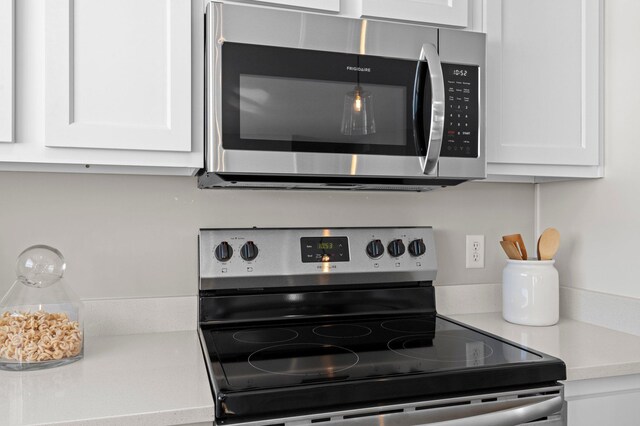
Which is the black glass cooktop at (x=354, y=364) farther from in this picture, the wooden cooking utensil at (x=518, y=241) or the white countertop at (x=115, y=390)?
the wooden cooking utensil at (x=518, y=241)

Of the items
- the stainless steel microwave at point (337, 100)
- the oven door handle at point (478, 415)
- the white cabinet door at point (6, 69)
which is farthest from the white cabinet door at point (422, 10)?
the oven door handle at point (478, 415)

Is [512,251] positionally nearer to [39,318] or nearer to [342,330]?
[342,330]

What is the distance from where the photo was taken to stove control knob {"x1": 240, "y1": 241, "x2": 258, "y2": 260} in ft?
5.15

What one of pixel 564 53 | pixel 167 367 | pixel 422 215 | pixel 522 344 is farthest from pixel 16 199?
pixel 564 53

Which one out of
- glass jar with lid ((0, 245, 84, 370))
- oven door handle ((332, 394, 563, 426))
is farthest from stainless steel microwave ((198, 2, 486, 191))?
oven door handle ((332, 394, 563, 426))

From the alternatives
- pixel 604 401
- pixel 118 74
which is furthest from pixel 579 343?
pixel 118 74

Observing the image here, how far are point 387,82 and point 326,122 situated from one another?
0.65 feet

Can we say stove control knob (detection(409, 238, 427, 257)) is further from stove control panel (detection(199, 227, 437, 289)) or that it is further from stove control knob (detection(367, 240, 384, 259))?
stove control knob (detection(367, 240, 384, 259))

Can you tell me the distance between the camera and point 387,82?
139 cm

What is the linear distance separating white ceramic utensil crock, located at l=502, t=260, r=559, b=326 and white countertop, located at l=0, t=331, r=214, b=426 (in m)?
0.98

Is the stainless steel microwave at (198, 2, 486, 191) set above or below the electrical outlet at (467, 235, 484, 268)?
above

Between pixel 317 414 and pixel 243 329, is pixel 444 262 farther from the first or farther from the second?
pixel 317 414

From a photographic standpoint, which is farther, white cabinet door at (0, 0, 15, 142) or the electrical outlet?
the electrical outlet

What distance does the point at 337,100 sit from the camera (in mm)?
1361
